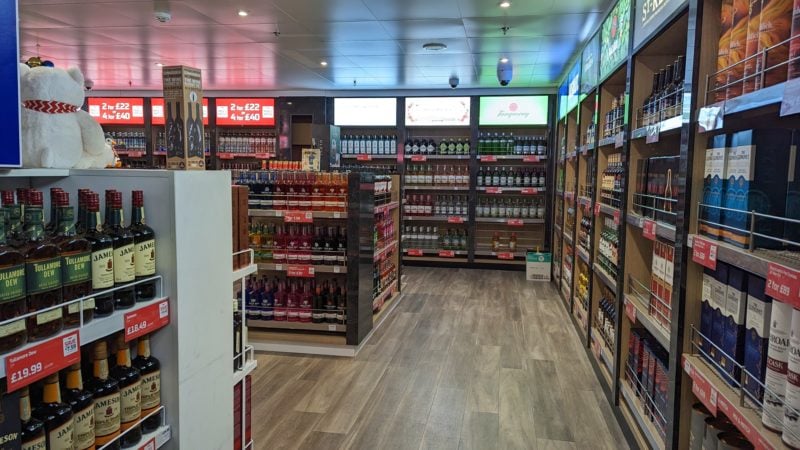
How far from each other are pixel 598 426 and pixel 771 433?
1.98m

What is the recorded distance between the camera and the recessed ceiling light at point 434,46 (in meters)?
5.65

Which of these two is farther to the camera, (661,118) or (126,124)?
(126,124)

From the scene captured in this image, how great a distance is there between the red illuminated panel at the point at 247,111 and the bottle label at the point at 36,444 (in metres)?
8.52

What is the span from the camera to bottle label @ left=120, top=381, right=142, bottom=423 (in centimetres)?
155

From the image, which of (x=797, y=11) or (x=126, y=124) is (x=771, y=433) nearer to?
(x=797, y=11)

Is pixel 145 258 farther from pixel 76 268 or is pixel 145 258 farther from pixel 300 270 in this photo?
pixel 300 270

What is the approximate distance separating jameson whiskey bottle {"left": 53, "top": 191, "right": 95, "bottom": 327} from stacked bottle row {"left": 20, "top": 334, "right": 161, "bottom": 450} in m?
0.15

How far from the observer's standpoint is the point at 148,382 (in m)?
1.65

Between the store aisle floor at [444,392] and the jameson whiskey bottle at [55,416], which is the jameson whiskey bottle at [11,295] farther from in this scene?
the store aisle floor at [444,392]

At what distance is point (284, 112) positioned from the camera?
30.4 feet

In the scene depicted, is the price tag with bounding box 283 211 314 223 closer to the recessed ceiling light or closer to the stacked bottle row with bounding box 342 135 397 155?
the recessed ceiling light

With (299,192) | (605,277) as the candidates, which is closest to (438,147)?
(299,192)

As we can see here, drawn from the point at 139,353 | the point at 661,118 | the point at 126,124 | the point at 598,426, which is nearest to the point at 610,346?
the point at 598,426

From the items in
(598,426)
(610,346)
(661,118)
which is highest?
(661,118)
